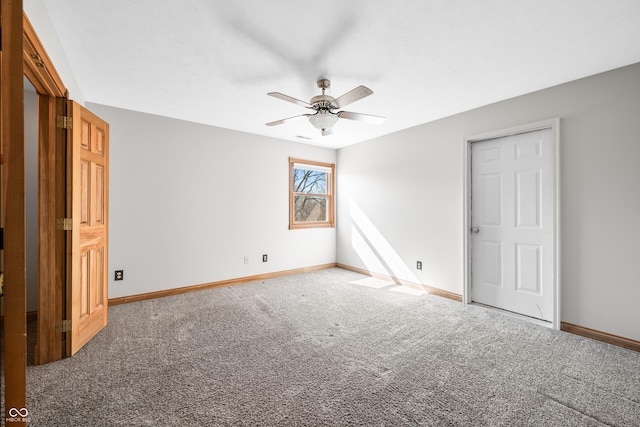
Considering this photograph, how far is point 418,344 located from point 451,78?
253 centimetres

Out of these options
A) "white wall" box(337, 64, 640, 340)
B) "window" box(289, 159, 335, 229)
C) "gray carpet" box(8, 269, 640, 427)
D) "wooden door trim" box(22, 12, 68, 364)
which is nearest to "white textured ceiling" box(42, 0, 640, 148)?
"white wall" box(337, 64, 640, 340)

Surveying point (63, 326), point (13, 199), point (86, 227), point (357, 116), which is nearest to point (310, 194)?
point (357, 116)

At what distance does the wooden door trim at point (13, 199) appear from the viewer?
2.85 ft

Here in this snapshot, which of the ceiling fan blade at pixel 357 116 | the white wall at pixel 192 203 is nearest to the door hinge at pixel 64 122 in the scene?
the white wall at pixel 192 203

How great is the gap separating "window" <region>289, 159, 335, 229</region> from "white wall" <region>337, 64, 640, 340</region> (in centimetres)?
188

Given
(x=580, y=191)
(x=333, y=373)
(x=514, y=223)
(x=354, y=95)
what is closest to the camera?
(x=333, y=373)

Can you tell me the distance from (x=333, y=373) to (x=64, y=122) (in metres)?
2.88

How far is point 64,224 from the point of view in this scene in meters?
2.19

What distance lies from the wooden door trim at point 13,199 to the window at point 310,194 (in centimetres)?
416

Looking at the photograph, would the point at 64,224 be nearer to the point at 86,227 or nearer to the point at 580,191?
the point at 86,227

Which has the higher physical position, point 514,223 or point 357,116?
point 357,116

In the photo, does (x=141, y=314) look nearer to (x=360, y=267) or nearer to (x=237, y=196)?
(x=237, y=196)

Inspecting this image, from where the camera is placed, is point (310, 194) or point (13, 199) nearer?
point (13, 199)

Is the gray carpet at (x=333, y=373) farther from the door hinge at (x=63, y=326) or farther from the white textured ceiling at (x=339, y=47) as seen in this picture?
the white textured ceiling at (x=339, y=47)
